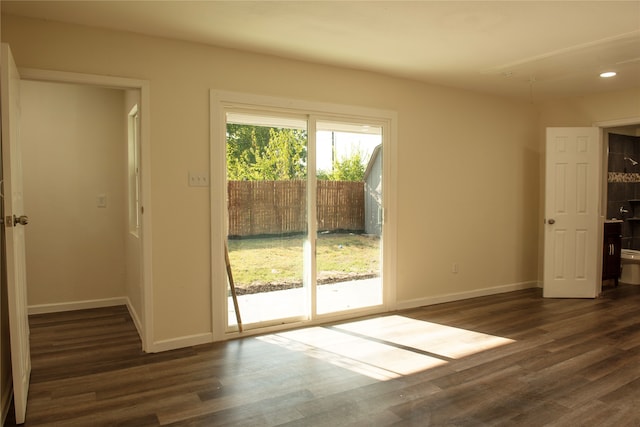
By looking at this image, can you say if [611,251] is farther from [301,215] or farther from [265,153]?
[265,153]

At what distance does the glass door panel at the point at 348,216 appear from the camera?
4254mm

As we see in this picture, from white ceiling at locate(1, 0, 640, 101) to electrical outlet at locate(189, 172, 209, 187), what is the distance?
1.09 metres

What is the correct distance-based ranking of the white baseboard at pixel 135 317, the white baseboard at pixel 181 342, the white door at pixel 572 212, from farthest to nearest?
the white door at pixel 572 212, the white baseboard at pixel 135 317, the white baseboard at pixel 181 342

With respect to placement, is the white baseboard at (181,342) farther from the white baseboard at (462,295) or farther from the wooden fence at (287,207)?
the white baseboard at (462,295)

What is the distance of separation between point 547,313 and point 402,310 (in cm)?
152

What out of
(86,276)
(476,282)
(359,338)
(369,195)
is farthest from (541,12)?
(86,276)

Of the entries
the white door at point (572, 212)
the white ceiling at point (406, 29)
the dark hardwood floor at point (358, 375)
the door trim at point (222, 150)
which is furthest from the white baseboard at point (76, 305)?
the white door at point (572, 212)

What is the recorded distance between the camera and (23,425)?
2.36m

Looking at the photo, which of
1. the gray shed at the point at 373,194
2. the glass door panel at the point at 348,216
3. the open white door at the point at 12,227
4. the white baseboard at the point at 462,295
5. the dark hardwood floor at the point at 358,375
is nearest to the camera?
the open white door at the point at 12,227

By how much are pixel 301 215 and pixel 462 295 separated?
237cm

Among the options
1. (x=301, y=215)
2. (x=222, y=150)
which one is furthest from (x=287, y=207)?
(x=222, y=150)

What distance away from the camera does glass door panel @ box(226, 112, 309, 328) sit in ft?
12.6

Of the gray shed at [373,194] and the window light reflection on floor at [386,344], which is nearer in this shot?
the window light reflection on floor at [386,344]

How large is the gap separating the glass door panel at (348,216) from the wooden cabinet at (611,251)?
3.30 meters
